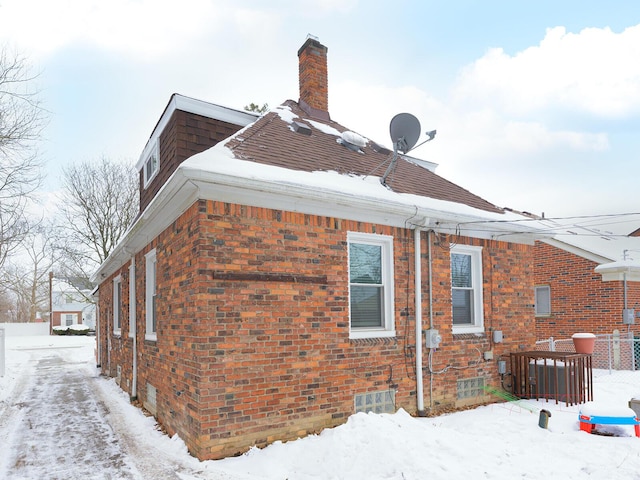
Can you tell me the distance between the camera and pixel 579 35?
1251cm

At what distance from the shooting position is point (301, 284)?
610 cm

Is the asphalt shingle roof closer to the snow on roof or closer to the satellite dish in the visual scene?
the satellite dish

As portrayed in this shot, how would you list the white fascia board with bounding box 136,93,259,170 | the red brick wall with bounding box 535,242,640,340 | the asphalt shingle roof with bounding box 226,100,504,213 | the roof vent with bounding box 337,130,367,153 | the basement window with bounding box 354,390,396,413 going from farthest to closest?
the red brick wall with bounding box 535,242,640,340 → the roof vent with bounding box 337,130,367,153 → the white fascia board with bounding box 136,93,259,170 → the asphalt shingle roof with bounding box 226,100,504,213 → the basement window with bounding box 354,390,396,413

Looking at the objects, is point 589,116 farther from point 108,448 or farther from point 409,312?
point 108,448

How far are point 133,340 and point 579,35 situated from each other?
13838 millimetres

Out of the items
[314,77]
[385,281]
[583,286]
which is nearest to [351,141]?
[314,77]

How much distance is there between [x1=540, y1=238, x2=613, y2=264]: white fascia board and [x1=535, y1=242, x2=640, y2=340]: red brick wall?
101mm

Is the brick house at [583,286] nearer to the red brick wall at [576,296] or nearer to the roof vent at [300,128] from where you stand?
the red brick wall at [576,296]

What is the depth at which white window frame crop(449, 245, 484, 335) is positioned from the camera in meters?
8.11

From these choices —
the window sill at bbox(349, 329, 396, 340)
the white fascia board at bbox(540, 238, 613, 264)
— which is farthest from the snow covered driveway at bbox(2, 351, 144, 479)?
the white fascia board at bbox(540, 238, 613, 264)

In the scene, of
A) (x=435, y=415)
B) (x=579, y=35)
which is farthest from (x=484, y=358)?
(x=579, y=35)

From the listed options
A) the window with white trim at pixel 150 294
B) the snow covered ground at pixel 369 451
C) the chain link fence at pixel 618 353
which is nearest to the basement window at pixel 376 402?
the snow covered ground at pixel 369 451

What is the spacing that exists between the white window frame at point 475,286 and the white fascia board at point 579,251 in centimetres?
634

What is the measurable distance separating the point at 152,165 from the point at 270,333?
6.68 meters
